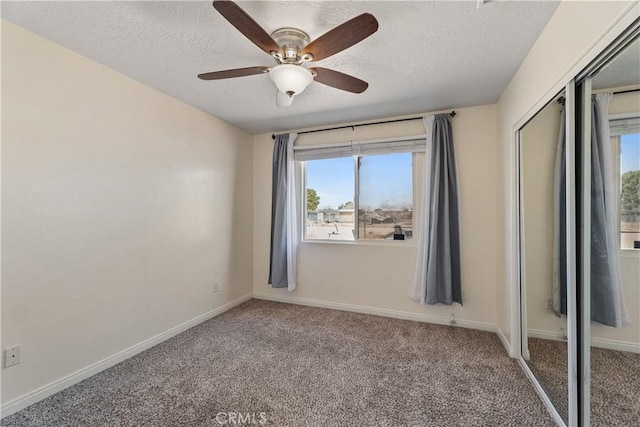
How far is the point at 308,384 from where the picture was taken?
1931 millimetres

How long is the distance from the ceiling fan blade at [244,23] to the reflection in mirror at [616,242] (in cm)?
154

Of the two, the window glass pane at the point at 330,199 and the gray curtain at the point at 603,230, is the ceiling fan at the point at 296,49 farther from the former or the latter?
the window glass pane at the point at 330,199

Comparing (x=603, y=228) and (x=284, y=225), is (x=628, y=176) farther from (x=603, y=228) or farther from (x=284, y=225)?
(x=284, y=225)

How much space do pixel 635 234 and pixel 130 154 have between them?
10.4 feet

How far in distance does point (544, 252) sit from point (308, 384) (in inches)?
71.2

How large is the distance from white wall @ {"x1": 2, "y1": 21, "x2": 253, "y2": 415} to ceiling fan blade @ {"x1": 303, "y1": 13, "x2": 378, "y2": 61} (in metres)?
1.70

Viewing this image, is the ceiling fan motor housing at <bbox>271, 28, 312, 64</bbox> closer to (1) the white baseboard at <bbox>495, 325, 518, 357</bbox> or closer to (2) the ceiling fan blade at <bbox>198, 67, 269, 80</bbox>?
(2) the ceiling fan blade at <bbox>198, 67, 269, 80</bbox>

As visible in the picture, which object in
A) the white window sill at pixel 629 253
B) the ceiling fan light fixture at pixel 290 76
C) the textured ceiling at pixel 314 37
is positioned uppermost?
the textured ceiling at pixel 314 37

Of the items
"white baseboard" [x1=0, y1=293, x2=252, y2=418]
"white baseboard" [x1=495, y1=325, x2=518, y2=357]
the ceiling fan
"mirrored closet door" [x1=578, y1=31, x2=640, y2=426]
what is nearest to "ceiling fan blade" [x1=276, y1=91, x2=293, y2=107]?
the ceiling fan

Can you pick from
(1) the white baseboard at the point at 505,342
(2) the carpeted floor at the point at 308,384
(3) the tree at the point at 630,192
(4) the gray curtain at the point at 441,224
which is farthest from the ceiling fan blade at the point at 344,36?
(1) the white baseboard at the point at 505,342

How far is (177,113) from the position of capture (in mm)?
2721

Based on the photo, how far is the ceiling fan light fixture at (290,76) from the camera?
164cm

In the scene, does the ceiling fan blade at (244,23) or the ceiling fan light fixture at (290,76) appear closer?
the ceiling fan blade at (244,23)

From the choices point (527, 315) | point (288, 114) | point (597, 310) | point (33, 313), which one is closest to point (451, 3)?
point (597, 310)
